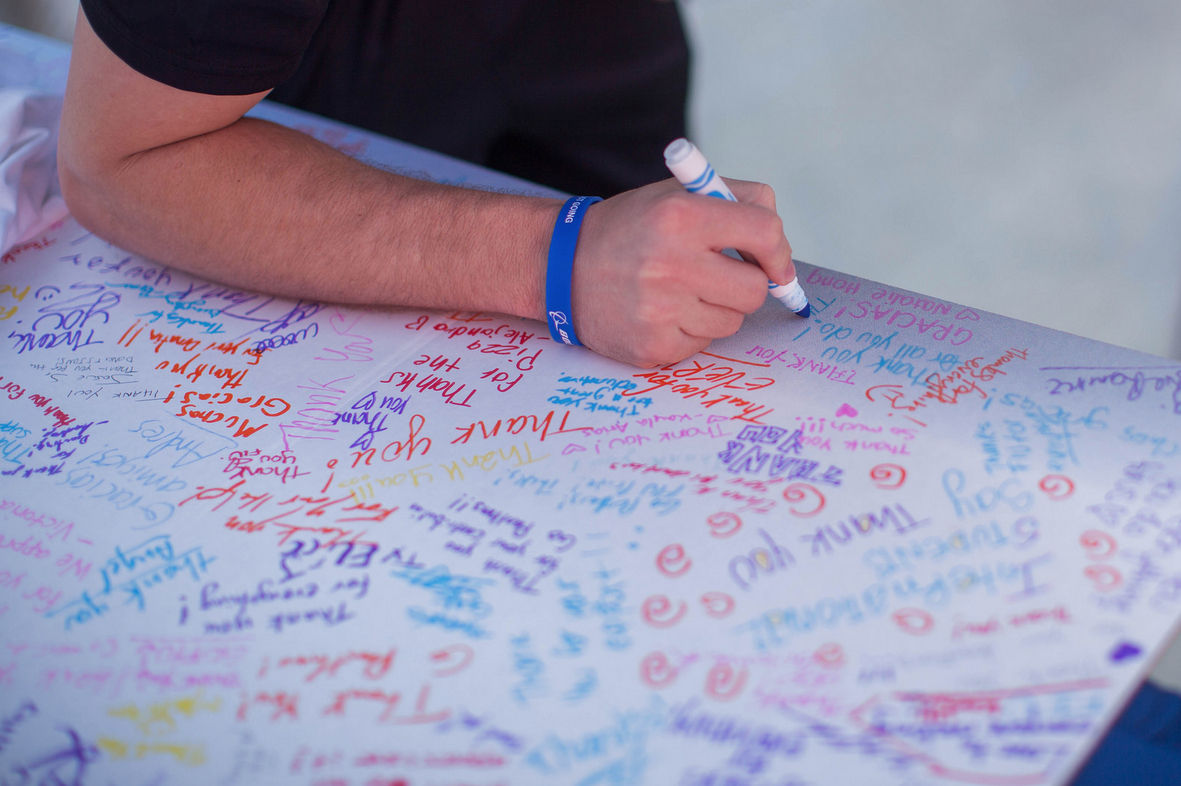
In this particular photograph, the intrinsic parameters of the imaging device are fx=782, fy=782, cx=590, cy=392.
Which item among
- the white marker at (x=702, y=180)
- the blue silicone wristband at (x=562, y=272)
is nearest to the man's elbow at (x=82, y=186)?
the blue silicone wristband at (x=562, y=272)

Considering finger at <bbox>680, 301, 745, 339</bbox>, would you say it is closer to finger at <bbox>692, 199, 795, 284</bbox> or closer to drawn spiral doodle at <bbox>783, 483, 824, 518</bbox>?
finger at <bbox>692, 199, 795, 284</bbox>

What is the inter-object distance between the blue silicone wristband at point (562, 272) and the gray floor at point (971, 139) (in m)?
1.44

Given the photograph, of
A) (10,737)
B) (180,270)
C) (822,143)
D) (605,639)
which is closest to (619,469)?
(605,639)

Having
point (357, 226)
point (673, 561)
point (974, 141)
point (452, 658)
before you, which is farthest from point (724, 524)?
point (974, 141)

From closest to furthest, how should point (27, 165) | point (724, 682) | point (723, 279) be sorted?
point (724, 682)
point (723, 279)
point (27, 165)

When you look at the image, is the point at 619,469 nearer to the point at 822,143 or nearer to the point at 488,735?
the point at 488,735

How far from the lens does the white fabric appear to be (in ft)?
2.95

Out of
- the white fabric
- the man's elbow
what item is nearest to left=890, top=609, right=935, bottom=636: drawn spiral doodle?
the man's elbow

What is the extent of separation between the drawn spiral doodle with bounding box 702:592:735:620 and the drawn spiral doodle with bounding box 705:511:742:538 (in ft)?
0.16

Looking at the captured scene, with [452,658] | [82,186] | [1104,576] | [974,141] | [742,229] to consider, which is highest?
[974,141]

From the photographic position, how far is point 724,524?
532mm

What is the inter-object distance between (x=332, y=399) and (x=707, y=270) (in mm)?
345

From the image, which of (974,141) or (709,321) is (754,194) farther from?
(974,141)

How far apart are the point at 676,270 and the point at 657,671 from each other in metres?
0.34
